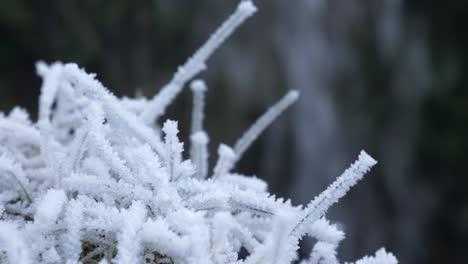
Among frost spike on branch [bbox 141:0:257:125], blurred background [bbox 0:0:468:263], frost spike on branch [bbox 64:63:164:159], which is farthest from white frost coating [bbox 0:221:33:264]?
blurred background [bbox 0:0:468:263]

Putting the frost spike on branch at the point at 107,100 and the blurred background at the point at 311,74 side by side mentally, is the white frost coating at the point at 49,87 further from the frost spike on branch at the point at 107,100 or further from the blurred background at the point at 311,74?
the blurred background at the point at 311,74

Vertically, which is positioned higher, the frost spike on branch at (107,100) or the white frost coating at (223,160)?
the white frost coating at (223,160)

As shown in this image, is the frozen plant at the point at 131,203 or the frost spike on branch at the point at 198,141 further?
the frost spike on branch at the point at 198,141

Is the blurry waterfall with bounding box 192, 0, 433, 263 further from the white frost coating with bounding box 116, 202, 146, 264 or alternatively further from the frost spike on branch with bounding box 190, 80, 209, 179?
the white frost coating with bounding box 116, 202, 146, 264

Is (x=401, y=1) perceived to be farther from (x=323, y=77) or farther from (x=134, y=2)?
(x=134, y=2)

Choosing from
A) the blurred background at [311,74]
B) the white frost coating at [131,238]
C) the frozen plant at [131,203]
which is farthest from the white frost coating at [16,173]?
the blurred background at [311,74]

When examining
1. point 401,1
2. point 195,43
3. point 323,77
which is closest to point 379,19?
point 401,1

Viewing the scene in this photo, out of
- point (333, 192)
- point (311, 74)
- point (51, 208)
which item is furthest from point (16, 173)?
point (311, 74)
